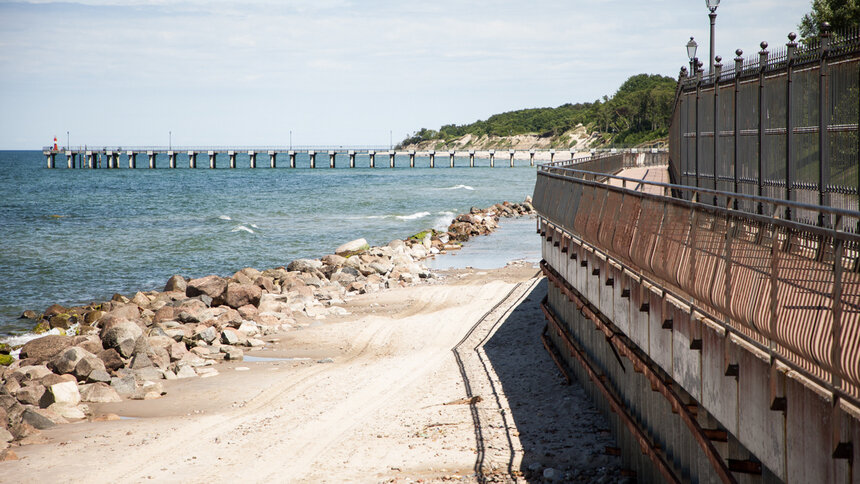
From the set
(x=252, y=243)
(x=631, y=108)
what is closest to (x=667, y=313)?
(x=252, y=243)

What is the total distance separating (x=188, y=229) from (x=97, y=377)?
39279 millimetres

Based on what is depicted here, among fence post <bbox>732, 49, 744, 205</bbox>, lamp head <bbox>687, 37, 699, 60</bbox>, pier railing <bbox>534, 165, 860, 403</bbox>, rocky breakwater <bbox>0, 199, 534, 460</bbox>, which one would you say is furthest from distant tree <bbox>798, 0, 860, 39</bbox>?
pier railing <bbox>534, 165, 860, 403</bbox>

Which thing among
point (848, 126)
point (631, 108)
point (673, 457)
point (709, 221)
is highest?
point (631, 108)

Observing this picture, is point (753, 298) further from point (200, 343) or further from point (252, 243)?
point (252, 243)

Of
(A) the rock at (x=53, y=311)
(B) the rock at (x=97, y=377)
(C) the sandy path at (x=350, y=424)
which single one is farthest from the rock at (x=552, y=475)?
(A) the rock at (x=53, y=311)

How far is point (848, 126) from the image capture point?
8.84m

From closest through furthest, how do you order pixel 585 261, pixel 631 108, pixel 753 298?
pixel 753 298 < pixel 585 261 < pixel 631 108

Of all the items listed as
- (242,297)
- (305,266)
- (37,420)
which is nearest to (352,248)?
(305,266)

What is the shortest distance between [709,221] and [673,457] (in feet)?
8.51

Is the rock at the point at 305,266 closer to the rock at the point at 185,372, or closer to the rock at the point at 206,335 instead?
the rock at the point at 206,335

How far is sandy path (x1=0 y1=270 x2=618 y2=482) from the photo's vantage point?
10.6 m

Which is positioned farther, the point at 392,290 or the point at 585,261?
the point at 392,290

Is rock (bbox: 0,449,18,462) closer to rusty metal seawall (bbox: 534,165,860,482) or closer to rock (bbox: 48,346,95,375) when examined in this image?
rock (bbox: 48,346,95,375)

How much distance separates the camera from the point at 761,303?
17.6ft
